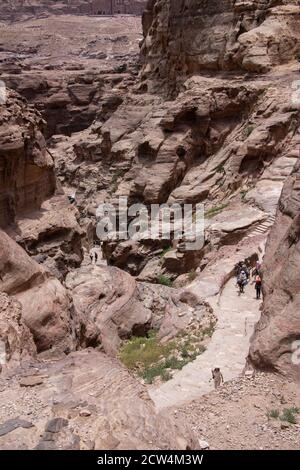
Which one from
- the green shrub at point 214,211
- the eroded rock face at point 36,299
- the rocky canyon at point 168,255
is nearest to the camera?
the rocky canyon at point 168,255

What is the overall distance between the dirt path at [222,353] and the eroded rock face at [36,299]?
2.00 m

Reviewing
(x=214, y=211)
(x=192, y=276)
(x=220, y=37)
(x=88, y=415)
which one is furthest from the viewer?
(x=220, y=37)

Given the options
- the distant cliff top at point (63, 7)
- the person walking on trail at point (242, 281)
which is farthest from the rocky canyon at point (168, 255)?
the distant cliff top at point (63, 7)

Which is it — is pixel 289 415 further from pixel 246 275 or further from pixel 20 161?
pixel 20 161

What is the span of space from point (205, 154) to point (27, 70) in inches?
1436

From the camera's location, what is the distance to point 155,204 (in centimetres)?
2330

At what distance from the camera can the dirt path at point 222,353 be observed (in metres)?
9.20

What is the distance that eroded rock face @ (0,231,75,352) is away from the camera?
909cm

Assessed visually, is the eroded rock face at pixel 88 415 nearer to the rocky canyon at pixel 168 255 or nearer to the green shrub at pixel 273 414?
the rocky canyon at pixel 168 255

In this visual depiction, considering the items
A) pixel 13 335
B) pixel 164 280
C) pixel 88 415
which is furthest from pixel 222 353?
pixel 164 280

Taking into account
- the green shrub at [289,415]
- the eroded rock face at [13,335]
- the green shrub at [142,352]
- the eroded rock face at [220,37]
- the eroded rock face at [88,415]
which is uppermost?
the eroded rock face at [220,37]

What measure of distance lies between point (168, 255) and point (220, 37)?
1294 cm

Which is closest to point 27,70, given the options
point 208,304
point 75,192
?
point 75,192

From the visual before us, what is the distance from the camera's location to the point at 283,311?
7.70 m
